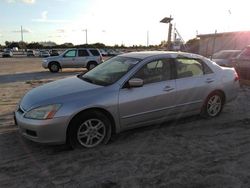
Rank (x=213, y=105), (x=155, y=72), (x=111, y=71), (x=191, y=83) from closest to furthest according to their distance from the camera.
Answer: (x=155, y=72) → (x=111, y=71) → (x=191, y=83) → (x=213, y=105)

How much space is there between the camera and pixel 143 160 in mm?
4871

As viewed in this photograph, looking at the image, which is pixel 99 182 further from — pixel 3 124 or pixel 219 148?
pixel 3 124

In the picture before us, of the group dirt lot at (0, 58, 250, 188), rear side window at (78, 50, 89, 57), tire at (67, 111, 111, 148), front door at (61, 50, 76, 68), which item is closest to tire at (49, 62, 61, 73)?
front door at (61, 50, 76, 68)

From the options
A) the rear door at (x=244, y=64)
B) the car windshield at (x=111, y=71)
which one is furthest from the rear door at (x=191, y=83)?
the rear door at (x=244, y=64)

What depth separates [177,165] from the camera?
185 inches

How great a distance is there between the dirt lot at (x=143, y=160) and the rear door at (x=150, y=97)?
0.37m

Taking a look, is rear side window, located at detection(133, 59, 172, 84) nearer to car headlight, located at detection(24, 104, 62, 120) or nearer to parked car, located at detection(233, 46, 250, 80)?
car headlight, located at detection(24, 104, 62, 120)

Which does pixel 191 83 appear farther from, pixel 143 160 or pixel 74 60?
pixel 74 60

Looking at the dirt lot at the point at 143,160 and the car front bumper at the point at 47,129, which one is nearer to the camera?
the dirt lot at the point at 143,160

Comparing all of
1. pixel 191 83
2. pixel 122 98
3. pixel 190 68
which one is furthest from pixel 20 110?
pixel 190 68

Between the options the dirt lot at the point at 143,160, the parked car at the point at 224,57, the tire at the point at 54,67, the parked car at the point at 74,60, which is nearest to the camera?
the dirt lot at the point at 143,160

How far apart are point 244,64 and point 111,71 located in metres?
8.53

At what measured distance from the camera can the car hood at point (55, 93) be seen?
5.16 metres

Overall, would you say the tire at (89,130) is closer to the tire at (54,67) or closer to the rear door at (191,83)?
the rear door at (191,83)
